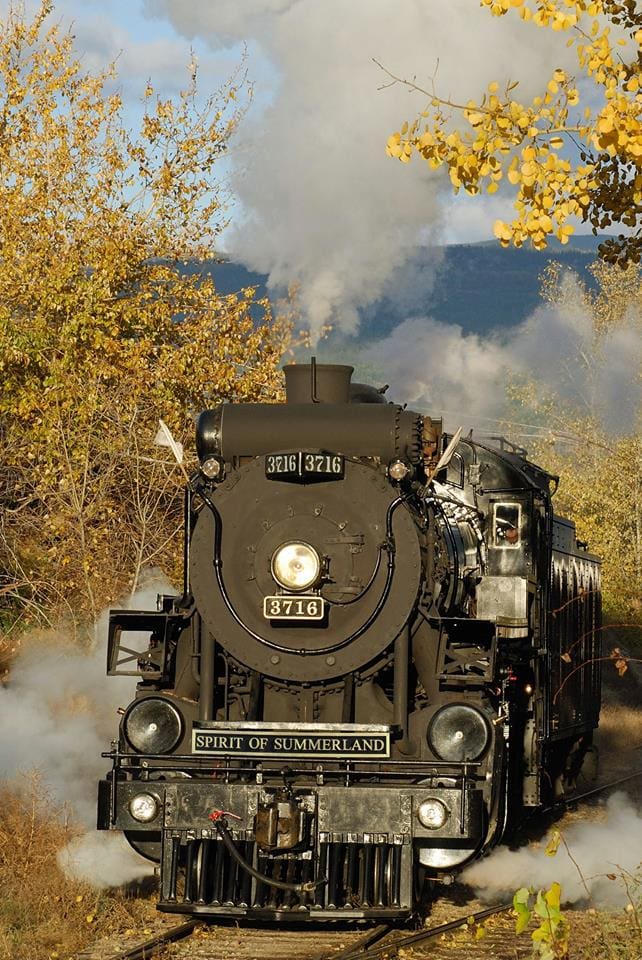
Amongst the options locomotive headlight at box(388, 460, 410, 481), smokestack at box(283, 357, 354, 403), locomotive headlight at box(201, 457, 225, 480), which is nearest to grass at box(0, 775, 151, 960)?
locomotive headlight at box(201, 457, 225, 480)

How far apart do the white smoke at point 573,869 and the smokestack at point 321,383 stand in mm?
3583

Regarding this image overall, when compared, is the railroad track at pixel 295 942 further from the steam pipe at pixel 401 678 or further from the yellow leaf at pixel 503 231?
the yellow leaf at pixel 503 231

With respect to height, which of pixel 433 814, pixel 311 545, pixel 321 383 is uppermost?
pixel 321 383

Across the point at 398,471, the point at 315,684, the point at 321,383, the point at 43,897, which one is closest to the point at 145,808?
the point at 43,897

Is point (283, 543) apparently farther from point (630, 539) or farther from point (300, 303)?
point (630, 539)

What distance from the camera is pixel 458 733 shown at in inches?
351

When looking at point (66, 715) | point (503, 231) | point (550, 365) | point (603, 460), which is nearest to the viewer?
point (503, 231)

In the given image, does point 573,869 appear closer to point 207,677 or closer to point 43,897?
point 207,677

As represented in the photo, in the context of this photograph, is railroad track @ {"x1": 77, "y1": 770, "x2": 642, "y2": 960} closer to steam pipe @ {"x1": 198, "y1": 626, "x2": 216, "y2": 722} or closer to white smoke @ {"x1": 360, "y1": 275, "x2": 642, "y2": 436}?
steam pipe @ {"x1": 198, "y1": 626, "x2": 216, "y2": 722}

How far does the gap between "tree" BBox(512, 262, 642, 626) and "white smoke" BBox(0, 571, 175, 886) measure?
16.8 metres

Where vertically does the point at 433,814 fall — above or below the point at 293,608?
below

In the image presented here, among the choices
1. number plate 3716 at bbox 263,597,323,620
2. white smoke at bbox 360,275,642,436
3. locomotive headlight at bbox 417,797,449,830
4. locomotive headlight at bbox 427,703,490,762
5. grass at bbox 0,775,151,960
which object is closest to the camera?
grass at bbox 0,775,151,960

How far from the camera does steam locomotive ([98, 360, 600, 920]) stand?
8.55 m

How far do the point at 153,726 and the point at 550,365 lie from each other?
142 feet
